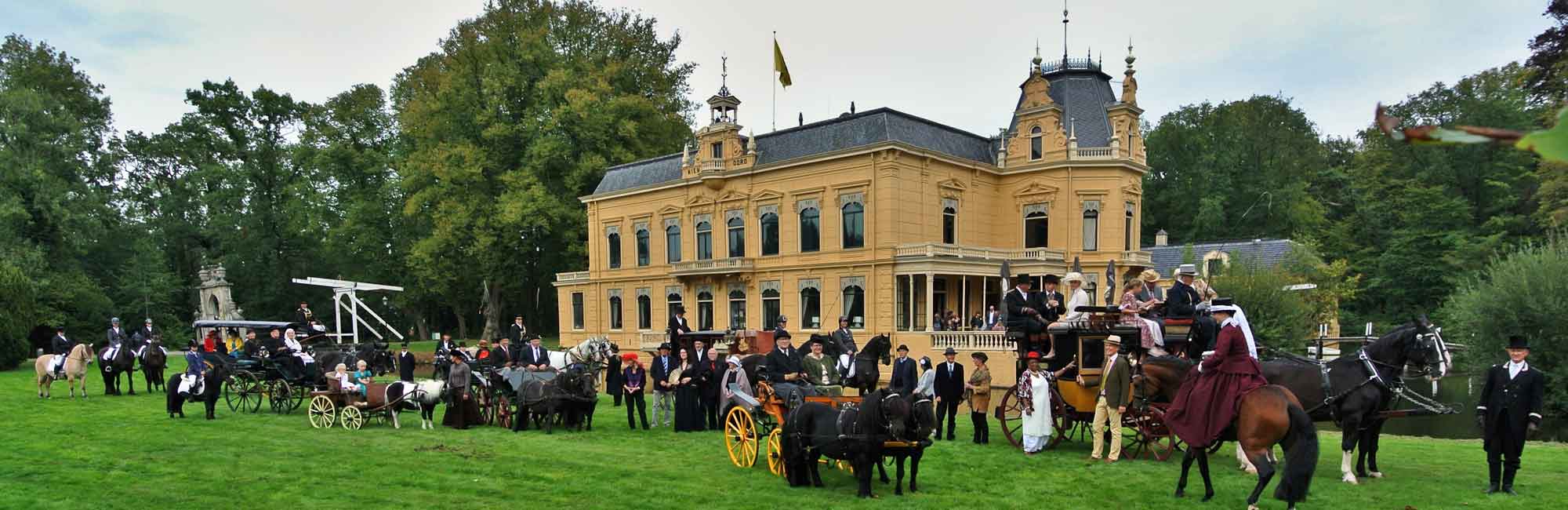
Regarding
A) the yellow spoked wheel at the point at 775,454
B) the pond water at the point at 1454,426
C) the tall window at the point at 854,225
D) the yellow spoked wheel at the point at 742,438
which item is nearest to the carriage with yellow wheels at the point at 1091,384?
the yellow spoked wheel at the point at 775,454

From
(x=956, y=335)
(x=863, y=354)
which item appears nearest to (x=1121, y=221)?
(x=956, y=335)

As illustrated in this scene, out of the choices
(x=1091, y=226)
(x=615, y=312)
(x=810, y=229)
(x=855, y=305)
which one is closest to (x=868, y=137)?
(x=810, y=229)

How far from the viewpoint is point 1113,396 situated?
1112 cm

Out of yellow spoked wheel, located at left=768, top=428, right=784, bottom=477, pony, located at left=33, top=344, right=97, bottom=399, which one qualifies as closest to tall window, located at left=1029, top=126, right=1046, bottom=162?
yellow spoked wheel, located at left=768, top=428, right=784, bottom=477

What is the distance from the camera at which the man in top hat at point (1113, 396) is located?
1097 centimetres

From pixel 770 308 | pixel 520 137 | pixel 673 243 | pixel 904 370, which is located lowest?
pixel 770 308

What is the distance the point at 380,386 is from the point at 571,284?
80.4 ft

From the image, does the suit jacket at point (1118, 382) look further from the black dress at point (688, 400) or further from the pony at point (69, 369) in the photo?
the pony at point (69, 369)

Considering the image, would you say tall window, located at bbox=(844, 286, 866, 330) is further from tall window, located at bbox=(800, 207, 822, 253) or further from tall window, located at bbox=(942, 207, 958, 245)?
tall window, located at bbox=(942, 207, 958, 245)

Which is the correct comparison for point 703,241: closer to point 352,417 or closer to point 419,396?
point 419,396

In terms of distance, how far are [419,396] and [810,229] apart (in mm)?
18303

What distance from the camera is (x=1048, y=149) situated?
31.0 m

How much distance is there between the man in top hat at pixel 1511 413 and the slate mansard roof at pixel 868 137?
20119mm

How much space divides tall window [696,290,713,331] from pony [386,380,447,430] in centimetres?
1915
